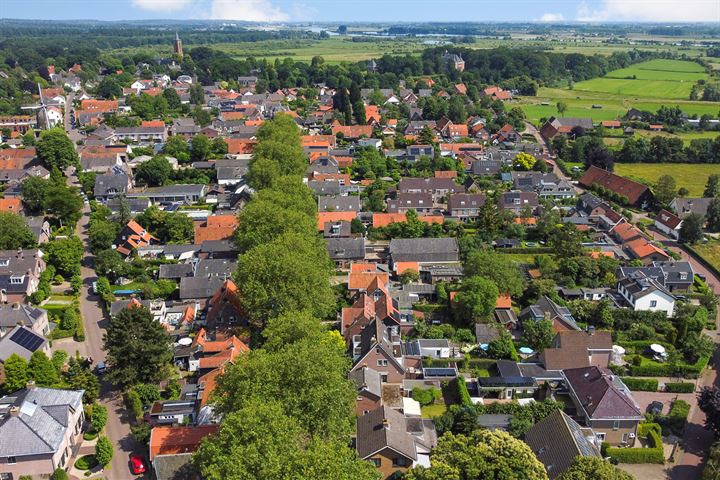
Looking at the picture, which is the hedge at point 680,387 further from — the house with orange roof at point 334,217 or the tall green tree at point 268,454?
the house with orange roof at point 334,217

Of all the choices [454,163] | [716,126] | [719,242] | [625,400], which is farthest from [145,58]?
[625,400]

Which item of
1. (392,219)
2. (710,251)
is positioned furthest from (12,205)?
(710,251)

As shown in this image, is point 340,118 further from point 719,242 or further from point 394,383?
point 394,383

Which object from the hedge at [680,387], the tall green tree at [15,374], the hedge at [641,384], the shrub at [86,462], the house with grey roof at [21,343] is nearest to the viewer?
the shrub at [86,462]

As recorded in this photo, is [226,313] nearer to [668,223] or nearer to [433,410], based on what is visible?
[433,410]

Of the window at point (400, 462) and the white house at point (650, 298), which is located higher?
the white house at point (650, 298)

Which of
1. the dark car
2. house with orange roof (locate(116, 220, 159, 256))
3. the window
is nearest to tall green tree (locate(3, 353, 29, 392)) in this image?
house with orange roof (locate(116, 220, 159, 256))

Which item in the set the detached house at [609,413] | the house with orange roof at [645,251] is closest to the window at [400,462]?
the detached house at [609,413]
